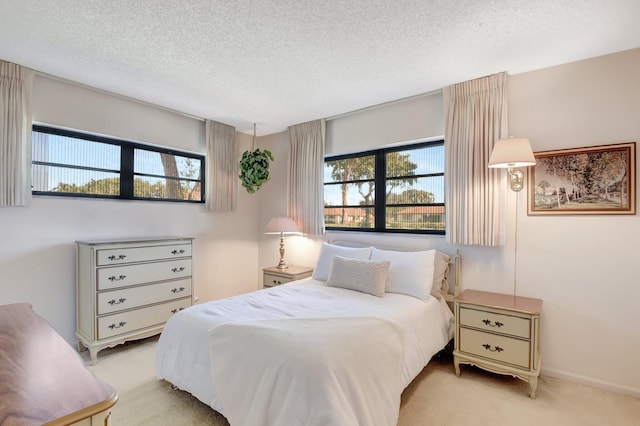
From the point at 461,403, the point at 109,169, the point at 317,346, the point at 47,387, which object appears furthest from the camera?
the point at 109,169

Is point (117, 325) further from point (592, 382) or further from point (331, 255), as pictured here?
point (592, 382)

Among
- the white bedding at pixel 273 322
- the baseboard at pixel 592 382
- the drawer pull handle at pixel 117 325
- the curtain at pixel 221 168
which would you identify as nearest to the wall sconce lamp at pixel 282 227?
the curtain at pixel 221 168

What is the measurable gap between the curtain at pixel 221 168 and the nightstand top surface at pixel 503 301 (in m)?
3.11

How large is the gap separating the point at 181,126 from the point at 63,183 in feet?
4.59

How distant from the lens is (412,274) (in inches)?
107

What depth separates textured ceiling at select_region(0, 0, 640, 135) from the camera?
1.89 meters

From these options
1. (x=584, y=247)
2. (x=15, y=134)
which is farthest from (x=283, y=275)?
(x=584, y=247)

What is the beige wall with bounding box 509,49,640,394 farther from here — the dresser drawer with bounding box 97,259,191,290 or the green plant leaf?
the dresser drawer with bounding box 97,259,191,290

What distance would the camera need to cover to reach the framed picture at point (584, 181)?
2.30 metres

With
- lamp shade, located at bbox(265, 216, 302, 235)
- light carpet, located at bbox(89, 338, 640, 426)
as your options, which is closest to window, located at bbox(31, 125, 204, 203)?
lamp shade, located at bbox(265, 216, 302, 235)

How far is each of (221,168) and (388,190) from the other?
7.42ft

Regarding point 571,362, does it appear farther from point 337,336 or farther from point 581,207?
point 337,336

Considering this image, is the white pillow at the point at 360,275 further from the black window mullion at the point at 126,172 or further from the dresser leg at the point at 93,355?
the black window mullion at the point at 126,172

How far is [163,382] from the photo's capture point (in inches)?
95.1
